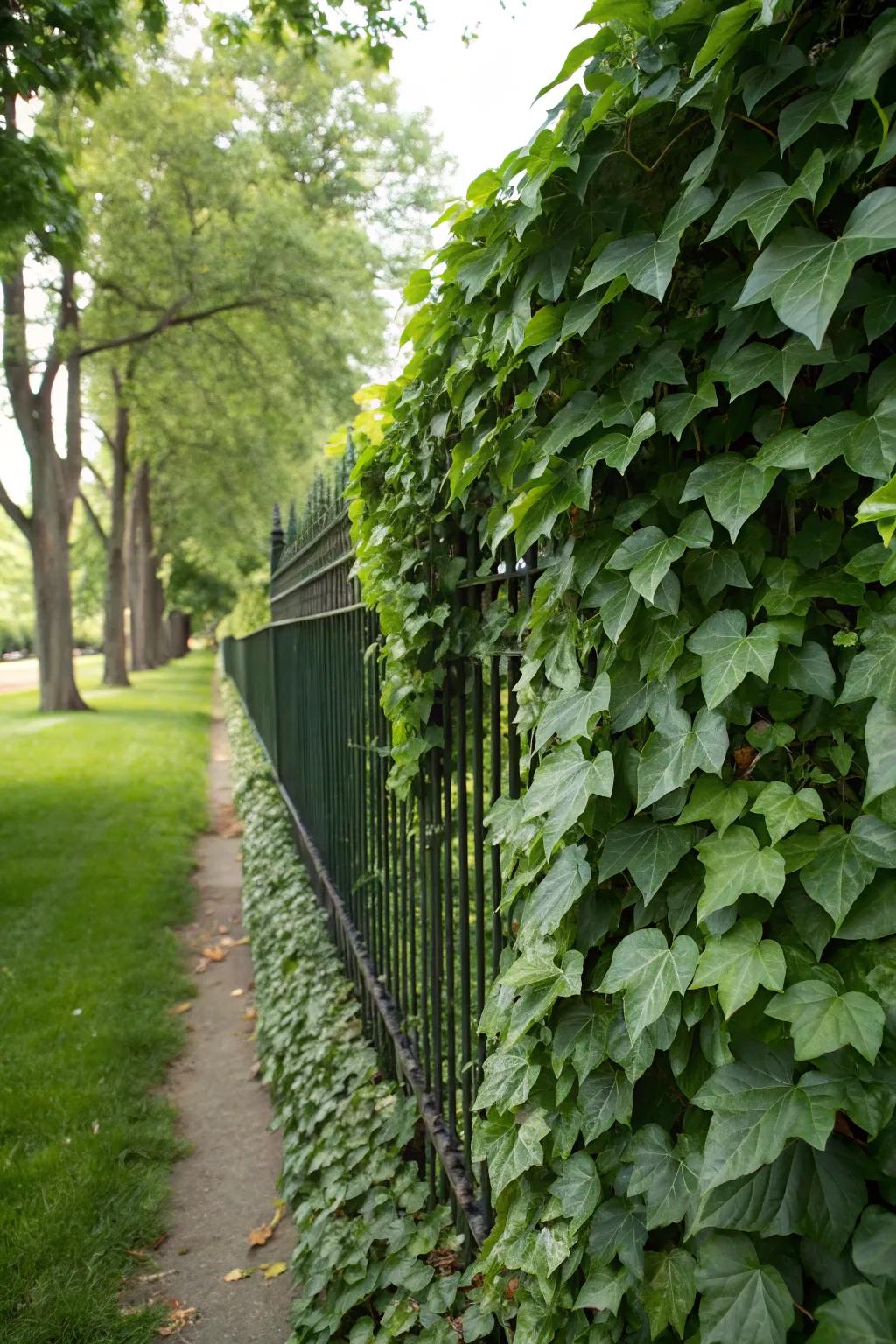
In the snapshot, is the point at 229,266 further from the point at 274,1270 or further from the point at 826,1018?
the point at 826,1018

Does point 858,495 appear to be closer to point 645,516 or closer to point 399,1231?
point 645,516

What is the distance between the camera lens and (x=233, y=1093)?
470 centimetres

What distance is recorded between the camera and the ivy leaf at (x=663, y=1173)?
1.38m

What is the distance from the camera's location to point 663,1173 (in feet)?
4.66

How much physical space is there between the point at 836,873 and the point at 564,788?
478 millimetres

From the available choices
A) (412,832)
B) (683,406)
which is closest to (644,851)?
(683,406)

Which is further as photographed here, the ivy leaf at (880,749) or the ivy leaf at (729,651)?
the ivy leaf at (729,651)

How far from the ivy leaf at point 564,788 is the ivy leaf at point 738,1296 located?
0.62 m

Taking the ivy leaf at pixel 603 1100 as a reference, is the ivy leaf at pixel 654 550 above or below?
above

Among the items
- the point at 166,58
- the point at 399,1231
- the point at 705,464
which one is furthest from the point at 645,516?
the point at 166,58

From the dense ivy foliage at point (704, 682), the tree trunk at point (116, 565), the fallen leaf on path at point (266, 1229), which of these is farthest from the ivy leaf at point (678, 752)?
the tree trunk at point (116, 565)

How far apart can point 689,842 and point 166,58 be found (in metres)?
20.6

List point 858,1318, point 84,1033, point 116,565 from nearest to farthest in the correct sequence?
point 858,1318
point 84,1033
point 116,565

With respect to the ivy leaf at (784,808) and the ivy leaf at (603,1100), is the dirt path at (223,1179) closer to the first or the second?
the ivy leaf at (603,1100)
